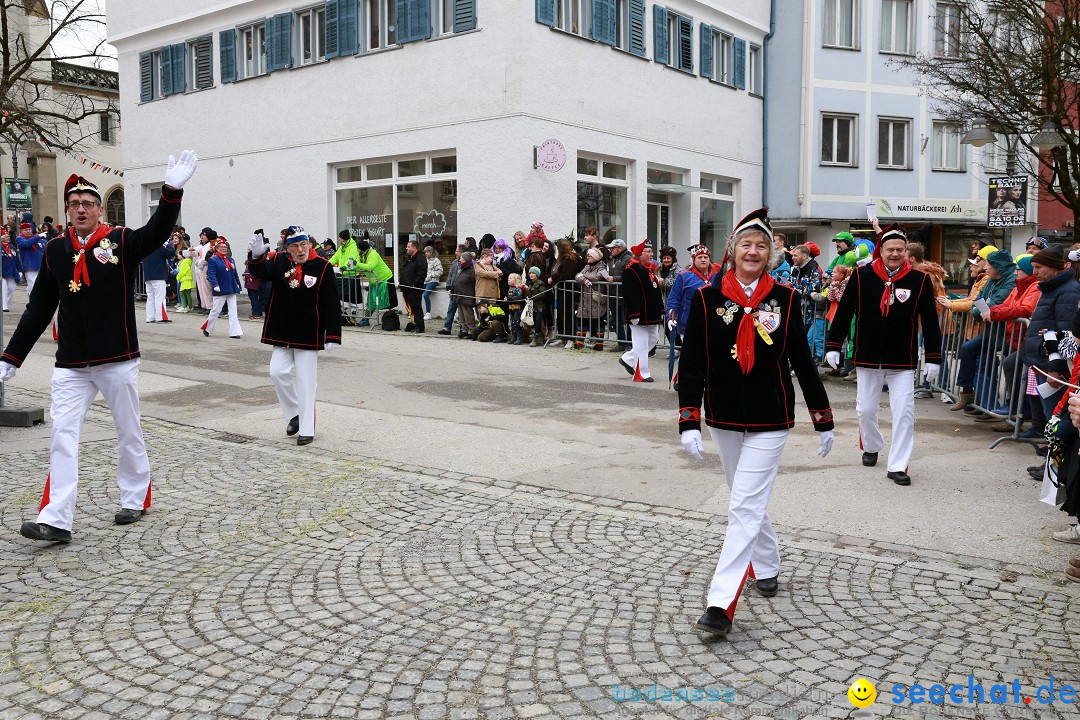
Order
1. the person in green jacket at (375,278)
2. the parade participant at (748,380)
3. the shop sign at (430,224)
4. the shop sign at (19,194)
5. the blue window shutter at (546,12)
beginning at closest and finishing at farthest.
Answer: the parade participant at (748,380)
the person in green jacket at (375,278)
the blue window shutter at (546,12)
the shop sign at (430,224)
the shop sign at (19,194)

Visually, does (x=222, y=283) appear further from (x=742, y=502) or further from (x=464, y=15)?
(x=742, y=502)

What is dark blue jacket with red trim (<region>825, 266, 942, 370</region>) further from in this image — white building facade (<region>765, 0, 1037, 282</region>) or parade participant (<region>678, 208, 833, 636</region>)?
white building facade (<region>765, 0, 1037, 282</region>)

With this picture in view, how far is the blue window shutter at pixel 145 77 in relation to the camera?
27.7m

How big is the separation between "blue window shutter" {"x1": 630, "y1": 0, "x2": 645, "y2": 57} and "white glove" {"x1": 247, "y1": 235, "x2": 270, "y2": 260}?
1504 cm

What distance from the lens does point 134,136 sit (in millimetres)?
28438

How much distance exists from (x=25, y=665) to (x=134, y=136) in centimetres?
2703

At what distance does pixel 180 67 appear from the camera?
2648 cm

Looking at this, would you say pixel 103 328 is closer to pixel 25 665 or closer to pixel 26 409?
pixel 25 665

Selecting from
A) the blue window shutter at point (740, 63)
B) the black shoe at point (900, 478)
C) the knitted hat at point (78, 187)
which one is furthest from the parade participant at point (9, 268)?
the black shoe at point (900, 478)

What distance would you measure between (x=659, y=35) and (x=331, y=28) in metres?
7.49

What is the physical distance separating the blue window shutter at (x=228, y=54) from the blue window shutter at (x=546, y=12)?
9.40 m

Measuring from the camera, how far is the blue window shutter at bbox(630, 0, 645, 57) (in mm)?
21688

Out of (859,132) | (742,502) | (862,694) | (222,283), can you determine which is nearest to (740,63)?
(859,132)

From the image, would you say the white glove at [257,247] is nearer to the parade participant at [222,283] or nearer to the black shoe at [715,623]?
the black shoe at [715,623]
